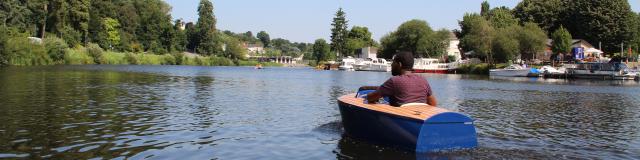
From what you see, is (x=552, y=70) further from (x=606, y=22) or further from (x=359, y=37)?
(x=359, y=37)

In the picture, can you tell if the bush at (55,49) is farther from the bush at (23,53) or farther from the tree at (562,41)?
the tree at (562,41)

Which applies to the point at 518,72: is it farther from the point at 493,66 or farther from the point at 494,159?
the point at 494,159

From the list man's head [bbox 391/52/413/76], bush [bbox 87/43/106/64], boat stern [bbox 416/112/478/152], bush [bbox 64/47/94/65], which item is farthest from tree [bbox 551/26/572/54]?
boat stern [bbox 416/112/478/152]

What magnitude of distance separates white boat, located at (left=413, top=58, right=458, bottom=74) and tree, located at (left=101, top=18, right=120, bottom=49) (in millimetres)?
73787

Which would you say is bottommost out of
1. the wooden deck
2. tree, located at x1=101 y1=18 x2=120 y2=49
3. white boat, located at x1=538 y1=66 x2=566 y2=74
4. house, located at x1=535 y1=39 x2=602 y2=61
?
the wooden deck

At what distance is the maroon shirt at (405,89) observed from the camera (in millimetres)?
13398

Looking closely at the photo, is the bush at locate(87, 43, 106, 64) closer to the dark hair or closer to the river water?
the river water

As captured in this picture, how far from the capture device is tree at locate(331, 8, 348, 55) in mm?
164875

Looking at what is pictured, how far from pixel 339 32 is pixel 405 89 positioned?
502 feet

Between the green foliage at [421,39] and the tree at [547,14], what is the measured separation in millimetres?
16736

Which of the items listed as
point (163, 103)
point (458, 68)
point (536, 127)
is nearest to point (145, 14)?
point (458, 68)

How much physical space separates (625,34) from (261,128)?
98428 millimetres

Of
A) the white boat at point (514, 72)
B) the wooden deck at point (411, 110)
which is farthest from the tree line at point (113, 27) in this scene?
the wooden deck at point (411, 110)

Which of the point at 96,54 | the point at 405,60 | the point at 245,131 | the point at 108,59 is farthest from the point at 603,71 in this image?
the point at 108,59
